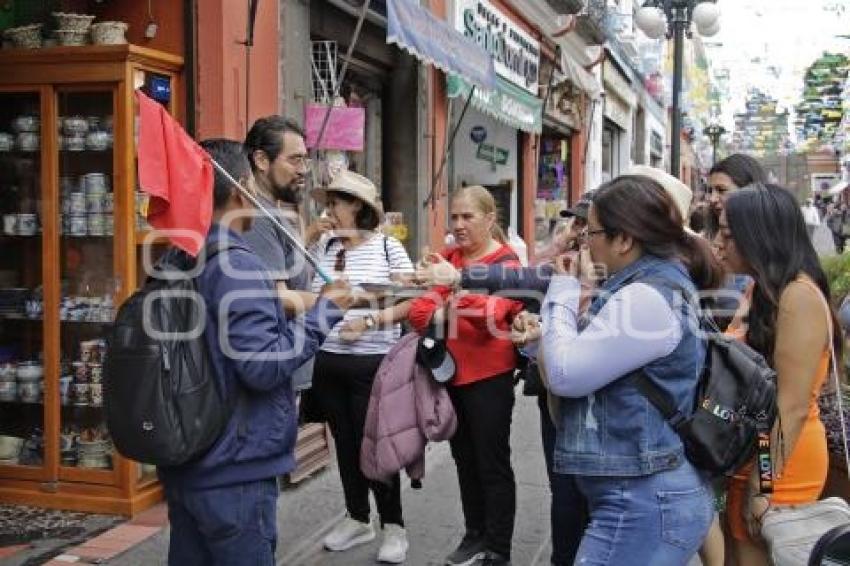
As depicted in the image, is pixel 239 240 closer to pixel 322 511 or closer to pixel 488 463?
pixel 488 463

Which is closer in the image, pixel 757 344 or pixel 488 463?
pixel 757 344

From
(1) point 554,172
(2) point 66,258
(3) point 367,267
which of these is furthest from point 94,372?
(1) point 554,172

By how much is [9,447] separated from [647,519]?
4137 millimetres

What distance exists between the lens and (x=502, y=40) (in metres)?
11.0

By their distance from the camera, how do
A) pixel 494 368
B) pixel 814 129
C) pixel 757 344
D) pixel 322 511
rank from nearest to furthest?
pixel 757 344 < pixel 494 368 < pixel 322 511 < pixel 814 129

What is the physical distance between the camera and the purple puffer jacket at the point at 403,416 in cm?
442

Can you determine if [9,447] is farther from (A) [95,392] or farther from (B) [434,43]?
(B) [434,43]

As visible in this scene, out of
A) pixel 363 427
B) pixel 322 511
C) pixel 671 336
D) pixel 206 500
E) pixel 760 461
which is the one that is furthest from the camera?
pixel 322 511

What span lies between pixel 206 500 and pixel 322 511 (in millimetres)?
2870

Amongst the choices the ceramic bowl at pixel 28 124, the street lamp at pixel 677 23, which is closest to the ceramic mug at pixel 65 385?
the ceramic bowl at pixel 28 124

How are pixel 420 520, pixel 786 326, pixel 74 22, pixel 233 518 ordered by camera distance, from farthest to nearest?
pixel 420 520
pixel 74 22
pixel 786 326
pixel 233 518

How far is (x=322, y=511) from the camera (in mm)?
5539

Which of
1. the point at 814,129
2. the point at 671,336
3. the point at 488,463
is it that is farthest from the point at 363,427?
the point at 814,129

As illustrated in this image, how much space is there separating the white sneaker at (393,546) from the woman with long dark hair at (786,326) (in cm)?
204
